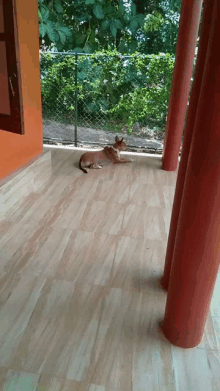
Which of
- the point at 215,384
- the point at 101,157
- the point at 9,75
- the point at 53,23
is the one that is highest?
the point at 53,23

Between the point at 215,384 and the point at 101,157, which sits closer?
the point at 215,384

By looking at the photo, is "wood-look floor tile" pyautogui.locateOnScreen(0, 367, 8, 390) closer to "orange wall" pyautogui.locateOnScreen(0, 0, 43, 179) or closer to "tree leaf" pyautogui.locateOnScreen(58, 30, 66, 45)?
"orange wall" pyautogui.locateOnScreen(0, 0, 43, 179)

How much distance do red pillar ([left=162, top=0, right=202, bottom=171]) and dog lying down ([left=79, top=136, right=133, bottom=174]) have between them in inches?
25.8

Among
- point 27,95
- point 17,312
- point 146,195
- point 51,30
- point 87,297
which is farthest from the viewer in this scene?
point 51,30

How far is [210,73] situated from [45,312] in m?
1.51

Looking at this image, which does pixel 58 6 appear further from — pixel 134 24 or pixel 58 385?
pixel 58 385

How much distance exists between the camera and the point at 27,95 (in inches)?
126

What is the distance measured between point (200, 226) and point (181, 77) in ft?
9.03

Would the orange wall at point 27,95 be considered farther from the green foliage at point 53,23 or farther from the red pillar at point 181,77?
the green foliage at point 53,23

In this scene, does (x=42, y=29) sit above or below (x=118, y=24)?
below

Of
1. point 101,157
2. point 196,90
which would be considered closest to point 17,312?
point 196,90

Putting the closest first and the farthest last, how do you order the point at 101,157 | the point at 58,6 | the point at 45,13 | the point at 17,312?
the point at 17,312
the point at 101,157
the point at 45,13
the point at 58,6

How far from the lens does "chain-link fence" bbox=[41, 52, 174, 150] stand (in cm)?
539

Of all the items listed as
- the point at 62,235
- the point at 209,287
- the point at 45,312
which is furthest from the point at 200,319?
the point at 62,235
